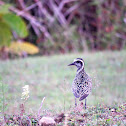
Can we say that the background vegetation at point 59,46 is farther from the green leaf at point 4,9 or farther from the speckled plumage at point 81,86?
the speckled plumage at point 81,86

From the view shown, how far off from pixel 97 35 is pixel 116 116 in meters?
11.3

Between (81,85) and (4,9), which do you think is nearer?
(81,85)

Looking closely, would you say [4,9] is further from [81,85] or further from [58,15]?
[81,85]

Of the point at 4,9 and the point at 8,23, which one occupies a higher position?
the point at 4,9

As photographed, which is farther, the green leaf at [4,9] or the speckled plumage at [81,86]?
the green leaf at [4,9]

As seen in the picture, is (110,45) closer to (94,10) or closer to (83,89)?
Result: (94,10)

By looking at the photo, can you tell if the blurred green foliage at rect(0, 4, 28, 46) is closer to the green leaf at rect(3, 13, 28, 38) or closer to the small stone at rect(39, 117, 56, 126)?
the green leaf at rect(3, 13, 28, 38)

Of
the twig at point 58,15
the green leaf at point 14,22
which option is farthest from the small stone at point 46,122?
the twig at point 58,15

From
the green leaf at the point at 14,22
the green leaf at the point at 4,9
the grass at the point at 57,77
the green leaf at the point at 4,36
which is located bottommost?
the grass at the point at 57,77

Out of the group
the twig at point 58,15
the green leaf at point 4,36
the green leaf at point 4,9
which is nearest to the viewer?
the green leaf at point 4,9

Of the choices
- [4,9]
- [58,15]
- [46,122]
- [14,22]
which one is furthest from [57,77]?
[58,15]

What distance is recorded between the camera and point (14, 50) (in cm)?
1322

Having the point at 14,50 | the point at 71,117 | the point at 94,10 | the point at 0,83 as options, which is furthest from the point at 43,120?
the point at 94,10

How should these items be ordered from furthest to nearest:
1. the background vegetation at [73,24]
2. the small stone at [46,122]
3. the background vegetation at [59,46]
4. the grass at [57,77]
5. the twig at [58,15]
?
the twig at [58,15] < the background vegetation at [73,24] < the background vegetation at [59,46] < the grass at [57,77] < the small stone at [46,122]
